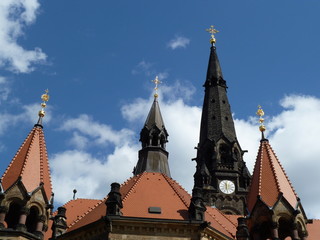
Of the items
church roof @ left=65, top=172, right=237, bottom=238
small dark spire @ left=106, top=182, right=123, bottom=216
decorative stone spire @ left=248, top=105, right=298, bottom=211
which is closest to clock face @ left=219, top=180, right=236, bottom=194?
church roof @ left=65, top=172, right=237, bottom=238

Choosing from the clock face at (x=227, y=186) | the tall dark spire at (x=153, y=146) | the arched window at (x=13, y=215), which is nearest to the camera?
the arched window at (x=13, y=215)

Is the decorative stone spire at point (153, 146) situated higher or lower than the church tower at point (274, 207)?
higher

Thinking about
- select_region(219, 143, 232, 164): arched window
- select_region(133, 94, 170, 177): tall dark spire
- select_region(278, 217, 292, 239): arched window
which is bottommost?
select_region(278, 217, 292, 239): arched window

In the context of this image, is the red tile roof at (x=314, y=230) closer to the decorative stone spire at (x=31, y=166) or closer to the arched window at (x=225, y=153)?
the decorative stone spire at (x=31, y=166)

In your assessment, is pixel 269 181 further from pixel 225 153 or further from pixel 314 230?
pixel 225 153

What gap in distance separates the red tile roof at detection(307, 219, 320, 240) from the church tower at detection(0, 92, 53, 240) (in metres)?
14.0

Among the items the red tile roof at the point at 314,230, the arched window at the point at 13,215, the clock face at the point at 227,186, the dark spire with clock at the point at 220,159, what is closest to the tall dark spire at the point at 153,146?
the arched window at the point at 13,215

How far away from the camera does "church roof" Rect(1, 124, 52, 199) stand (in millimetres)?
21500

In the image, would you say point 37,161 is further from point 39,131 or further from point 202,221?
point 202,221

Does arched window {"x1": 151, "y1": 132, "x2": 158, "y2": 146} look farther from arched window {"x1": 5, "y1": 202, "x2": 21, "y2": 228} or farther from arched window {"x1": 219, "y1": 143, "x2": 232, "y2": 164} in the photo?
arched window {"x1": 219, "y1": 143, "x2": 232, "y2": 164}

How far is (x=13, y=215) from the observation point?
71.1ft

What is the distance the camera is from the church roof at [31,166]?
70.5ft

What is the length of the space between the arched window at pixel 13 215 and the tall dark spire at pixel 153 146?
25.9 feet

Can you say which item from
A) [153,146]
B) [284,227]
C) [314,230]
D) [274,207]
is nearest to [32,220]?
[153,146]
